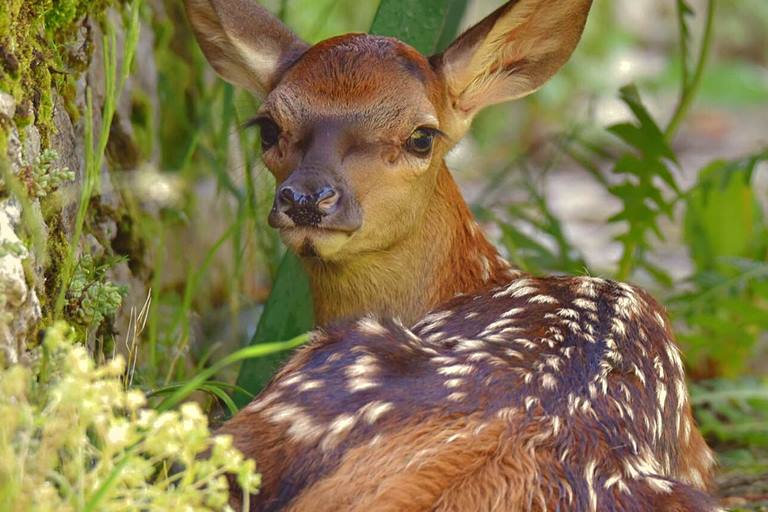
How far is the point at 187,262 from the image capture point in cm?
617

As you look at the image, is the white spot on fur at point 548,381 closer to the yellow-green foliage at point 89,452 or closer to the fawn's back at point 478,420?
the fawn's back at point 478,420

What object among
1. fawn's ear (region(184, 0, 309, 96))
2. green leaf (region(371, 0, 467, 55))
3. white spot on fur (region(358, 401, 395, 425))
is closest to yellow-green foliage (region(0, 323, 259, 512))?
white spot on fur (region(358, 401, 395, 425))

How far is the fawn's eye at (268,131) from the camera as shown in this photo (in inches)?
174

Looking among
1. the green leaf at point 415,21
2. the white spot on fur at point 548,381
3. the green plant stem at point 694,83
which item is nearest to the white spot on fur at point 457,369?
the white spot on fur at point 548,381

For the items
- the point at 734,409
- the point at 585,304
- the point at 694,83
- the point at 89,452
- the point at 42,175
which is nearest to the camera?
the point at 89,452

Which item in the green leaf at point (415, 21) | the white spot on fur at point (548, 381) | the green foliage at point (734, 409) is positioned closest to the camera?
the white spot on fur at point (548, 381)

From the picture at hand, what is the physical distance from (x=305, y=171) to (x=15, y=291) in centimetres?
126

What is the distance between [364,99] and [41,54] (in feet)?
3.81

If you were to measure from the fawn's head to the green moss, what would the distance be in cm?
72

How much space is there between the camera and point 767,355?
728 centimetres

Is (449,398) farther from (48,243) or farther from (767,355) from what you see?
(767,355)

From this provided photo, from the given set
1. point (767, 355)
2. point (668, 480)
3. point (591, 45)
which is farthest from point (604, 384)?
point (591, 45)

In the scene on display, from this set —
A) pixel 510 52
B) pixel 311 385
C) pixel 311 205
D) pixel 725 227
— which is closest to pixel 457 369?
pixel 311 385

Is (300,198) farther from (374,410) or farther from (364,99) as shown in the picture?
(374,410)
